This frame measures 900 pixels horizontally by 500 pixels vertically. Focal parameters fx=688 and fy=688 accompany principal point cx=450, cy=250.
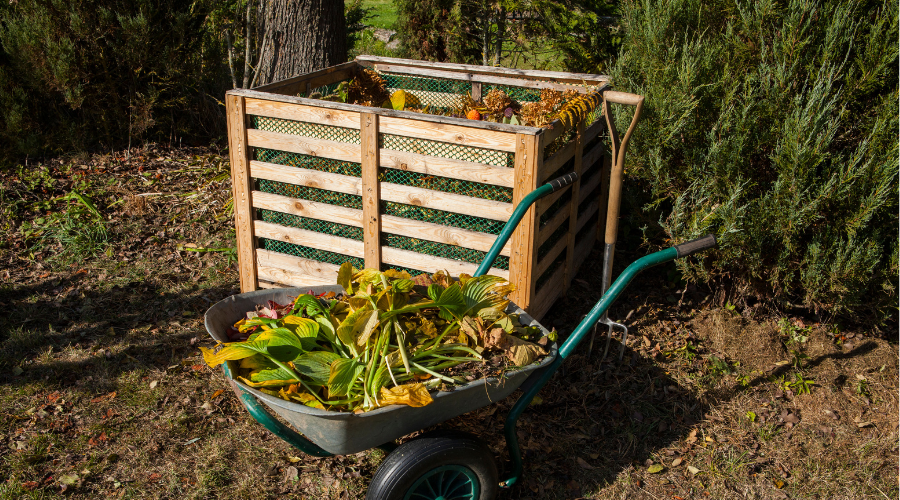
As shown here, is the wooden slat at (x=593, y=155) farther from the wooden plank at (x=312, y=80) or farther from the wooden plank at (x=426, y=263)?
the wooden plank at (x=312, y=80)

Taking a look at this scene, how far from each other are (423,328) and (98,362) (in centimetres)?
230

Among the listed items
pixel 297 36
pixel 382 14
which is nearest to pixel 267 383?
pixel 297 36

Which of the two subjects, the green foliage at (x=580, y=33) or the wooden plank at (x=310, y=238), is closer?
the wooden plank at (x=310, y=238)

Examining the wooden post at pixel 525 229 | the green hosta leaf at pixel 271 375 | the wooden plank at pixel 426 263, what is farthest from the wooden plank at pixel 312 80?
the green hosta leaf at pixel 271 375

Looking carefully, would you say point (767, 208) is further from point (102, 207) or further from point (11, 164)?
point (11, 164)

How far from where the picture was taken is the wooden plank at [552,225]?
3766mm

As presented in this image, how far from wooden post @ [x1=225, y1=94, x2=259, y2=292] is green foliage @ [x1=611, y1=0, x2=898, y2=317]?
2.37 metres

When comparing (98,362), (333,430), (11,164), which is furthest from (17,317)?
(333,430)

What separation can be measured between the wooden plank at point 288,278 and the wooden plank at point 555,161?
146 cm

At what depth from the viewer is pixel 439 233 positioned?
3.81 meters

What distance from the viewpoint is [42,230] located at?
5383mm

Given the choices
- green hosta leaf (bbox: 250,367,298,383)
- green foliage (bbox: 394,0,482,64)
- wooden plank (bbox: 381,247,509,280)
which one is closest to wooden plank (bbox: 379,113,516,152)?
wooden plank (bbox: 381,247,509,280)

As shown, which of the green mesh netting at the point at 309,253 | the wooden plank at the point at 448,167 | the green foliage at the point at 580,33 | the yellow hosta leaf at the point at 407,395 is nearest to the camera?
the yellow hosta leaf at the point at 407,395

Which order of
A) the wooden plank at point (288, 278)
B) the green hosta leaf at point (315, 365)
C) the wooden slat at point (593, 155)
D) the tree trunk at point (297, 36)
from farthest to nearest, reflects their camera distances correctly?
the tree trunk at point (297, 36) < the wooden slat at point (593, 155) < the wooden plank at point (288, 278) < the green hosta leaf at point (315, 365)
